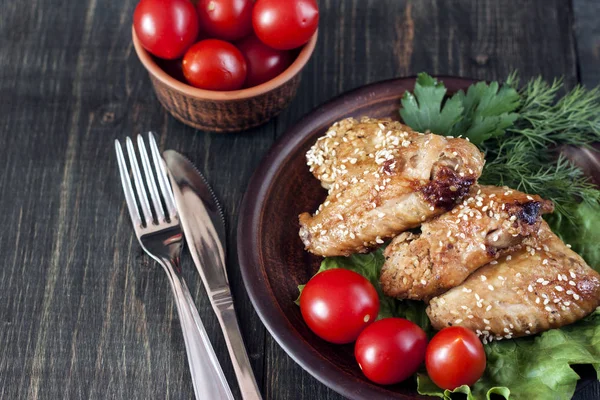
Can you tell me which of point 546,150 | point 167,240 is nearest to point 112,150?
point 167,240

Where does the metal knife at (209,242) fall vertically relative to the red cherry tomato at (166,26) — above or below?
below

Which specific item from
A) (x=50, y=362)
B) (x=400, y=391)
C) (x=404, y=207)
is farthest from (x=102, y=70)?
(x=400, y=391)

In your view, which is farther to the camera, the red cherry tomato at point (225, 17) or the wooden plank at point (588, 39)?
the wooden plank at point (588, 39)

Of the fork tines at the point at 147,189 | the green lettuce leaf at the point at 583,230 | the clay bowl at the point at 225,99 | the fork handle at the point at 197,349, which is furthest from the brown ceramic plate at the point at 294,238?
the green lettuce leaf at the point at 583,230

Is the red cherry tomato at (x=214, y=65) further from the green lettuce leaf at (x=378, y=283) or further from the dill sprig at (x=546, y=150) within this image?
the dill sprig at (x=546, y=150)

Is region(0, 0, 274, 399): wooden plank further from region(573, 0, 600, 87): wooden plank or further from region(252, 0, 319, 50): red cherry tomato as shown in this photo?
region(573, 0, 600, 87): wooden plank

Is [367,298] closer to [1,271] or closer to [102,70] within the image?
[1,271]

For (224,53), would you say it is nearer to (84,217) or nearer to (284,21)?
(284,21)

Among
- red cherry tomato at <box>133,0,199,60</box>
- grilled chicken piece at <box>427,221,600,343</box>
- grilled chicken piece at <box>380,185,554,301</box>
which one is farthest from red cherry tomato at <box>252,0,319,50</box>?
grilled chicken piece at <box>427,221,600,343</box>
